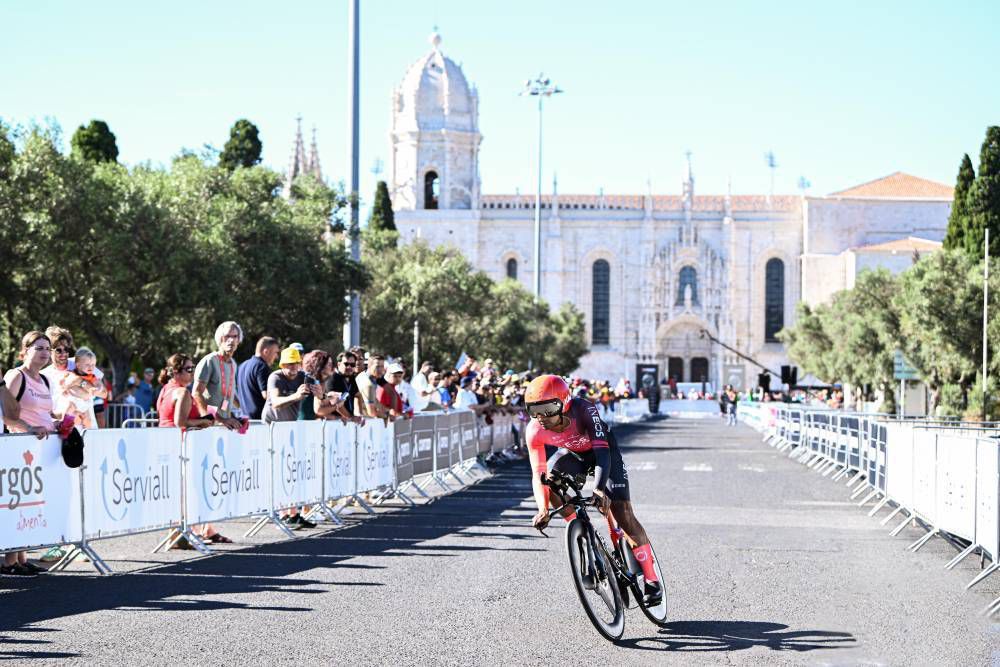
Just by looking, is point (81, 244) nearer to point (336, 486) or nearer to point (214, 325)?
point (214, 325)

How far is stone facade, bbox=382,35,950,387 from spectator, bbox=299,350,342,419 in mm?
98539

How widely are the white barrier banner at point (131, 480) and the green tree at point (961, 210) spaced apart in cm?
4401

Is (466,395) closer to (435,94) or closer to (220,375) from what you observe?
(220,375)

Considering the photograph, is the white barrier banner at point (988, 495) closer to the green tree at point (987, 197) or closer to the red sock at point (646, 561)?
the red sock at point (646, 561)

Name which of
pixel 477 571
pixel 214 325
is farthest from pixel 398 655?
pixel 214 325

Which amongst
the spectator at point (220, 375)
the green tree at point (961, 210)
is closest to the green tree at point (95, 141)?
the green tree at point (961, 210)

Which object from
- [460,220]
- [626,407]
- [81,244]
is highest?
[460,220]

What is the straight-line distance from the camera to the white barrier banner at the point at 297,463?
14.9m

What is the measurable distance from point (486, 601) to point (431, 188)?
359 ft

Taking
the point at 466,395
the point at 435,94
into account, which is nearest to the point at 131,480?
the point at 466,395

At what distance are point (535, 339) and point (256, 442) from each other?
64.5m

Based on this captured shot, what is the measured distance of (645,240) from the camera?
390 feet

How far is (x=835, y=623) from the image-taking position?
9523mm

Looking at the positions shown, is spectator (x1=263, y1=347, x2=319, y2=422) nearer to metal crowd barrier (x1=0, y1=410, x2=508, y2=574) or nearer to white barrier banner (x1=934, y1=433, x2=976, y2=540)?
metal crowd barrier (x1=0, y1=410, x2=508, y2=574)
